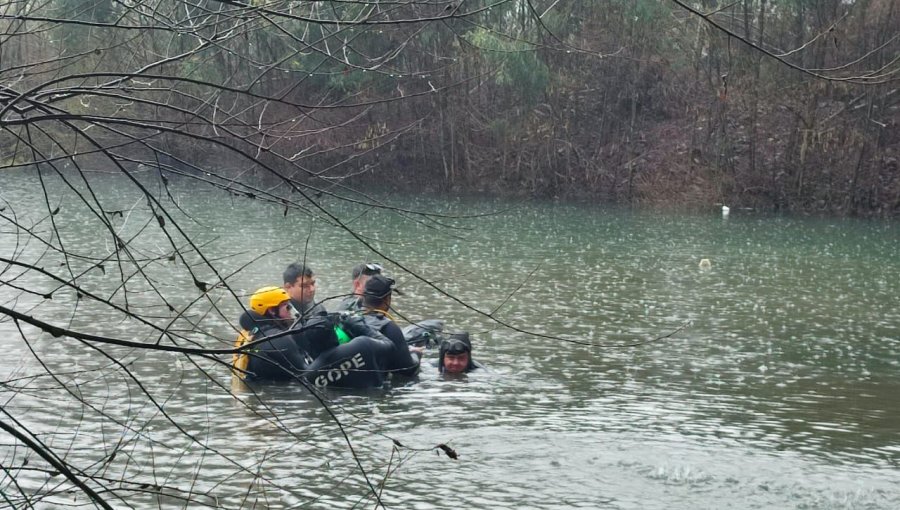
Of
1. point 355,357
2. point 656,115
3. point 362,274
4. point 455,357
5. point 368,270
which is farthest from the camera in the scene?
point 656,115

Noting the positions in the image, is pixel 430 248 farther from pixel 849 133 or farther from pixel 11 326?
pixel 849 133

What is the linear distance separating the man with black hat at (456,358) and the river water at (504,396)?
0.16 meters

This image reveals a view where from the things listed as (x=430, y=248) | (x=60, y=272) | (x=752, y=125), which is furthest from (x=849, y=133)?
(x=60, y=272)

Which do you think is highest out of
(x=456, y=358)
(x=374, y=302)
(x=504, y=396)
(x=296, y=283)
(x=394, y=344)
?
(x=296, y=283)

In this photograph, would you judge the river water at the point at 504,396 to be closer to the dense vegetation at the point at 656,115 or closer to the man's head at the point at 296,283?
the man's head at the point at 296,283

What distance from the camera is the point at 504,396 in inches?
424

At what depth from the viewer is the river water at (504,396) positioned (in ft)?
23.9

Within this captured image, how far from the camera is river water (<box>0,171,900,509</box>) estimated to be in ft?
23.9

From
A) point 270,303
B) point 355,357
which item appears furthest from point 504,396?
point 270,303

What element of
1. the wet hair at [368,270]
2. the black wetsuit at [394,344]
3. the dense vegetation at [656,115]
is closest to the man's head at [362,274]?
the wet hair at [368,270]

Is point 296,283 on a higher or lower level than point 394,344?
higher

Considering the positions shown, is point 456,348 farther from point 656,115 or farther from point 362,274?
point 656,115

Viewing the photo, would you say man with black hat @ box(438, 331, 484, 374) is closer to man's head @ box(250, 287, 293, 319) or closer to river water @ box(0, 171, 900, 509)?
river water @ box(0, 171, 900, 509)

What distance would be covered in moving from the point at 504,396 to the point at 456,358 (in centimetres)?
96
